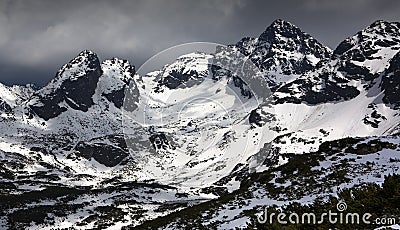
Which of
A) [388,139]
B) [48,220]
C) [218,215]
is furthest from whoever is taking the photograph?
[48,220]

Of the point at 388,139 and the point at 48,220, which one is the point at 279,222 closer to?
the point at 388,139

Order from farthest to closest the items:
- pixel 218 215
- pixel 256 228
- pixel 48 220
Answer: pixel 48 220
pixel 218 215
pixel 256 228

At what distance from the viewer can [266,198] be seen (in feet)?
108

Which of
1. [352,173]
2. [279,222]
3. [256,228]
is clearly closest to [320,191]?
[352,173]

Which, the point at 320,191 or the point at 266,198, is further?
the point at 266,198

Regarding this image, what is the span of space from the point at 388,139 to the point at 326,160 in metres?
8.40

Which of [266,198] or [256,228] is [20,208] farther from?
[256,228]

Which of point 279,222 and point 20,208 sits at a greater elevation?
point 20,208

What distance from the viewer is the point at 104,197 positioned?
15338cm

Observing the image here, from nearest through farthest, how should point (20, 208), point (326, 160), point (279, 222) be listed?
point (279, 222), point (326, 160), point (20, 208)

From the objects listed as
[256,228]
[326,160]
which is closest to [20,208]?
[326,160]

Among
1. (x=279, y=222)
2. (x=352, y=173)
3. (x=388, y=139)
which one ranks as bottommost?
(x=279, y=222)

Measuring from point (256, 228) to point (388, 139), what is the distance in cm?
2945

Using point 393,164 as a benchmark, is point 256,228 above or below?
below
